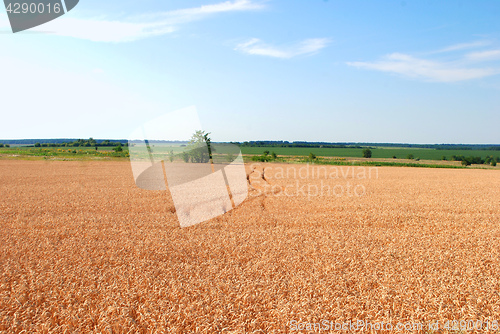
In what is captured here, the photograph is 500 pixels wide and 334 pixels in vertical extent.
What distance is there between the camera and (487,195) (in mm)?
16453

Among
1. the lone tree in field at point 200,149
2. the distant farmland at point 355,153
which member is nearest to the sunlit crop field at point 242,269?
the lone tree in field at point 200,149

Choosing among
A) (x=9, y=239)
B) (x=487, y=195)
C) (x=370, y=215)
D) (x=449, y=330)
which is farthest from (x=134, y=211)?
(x=487, y=195)

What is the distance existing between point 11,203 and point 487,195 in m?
22.7

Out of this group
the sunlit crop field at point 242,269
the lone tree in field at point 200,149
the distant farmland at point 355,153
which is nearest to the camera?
the sunlit crop field at point 242,269

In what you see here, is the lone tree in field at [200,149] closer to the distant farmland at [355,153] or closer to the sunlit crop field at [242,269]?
the sunlit crop field at [242,269]

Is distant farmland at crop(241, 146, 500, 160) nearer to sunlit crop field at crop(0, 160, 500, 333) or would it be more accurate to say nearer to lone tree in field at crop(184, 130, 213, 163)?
lone tree in field at crop(184, 130, 213, 163)

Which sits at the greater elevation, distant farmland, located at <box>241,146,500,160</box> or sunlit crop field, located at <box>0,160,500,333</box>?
distant farmland, located at <box>241,146,500,160</box>

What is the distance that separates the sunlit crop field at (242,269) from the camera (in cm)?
440

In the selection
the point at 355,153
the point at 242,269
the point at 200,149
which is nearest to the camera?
the point at 242,269

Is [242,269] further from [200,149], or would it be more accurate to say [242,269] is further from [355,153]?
[355,153]

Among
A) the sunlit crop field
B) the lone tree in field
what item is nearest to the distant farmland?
the lone tree in field

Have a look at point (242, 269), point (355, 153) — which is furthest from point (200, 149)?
point (355, 153)

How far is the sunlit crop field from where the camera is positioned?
4.40 metres

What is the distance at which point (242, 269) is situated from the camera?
238 inches
